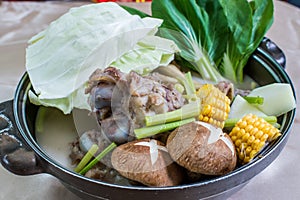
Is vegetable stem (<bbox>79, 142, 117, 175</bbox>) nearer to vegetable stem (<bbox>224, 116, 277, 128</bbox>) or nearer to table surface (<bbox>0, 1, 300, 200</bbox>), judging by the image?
table surface (<bbox>0, 1, 300, 200</bbox>)

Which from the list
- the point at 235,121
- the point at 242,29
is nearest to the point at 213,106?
the point at 235,121

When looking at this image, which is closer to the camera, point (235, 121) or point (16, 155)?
point (16, 155)

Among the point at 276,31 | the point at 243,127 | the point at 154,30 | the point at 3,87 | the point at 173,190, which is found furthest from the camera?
the point at 276,31

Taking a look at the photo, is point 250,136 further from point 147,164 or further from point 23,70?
point 23,70

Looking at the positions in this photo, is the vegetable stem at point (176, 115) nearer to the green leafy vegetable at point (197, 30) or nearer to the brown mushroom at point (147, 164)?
the brown mushroom at point (147, 164)

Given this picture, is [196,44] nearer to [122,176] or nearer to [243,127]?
[243,127]

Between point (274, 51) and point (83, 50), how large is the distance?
0.49 meters

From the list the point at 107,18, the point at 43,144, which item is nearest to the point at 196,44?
the point at 107,18

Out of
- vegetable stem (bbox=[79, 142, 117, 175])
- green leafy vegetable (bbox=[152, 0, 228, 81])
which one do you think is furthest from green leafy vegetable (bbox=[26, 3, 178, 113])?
vegetable stem (bbox=[79, 142, 117, 175])

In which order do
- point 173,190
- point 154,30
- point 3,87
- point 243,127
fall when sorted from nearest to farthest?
point 173,190
point 243,127
point 154,30
point 3,87

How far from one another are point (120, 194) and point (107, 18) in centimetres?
51

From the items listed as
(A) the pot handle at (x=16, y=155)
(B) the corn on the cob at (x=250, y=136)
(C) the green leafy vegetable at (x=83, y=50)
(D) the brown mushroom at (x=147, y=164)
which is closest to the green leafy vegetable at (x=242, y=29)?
(C) the green leafy vegetable at (x=83, y=50)

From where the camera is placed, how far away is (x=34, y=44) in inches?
43.7

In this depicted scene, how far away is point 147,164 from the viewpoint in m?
0.72
